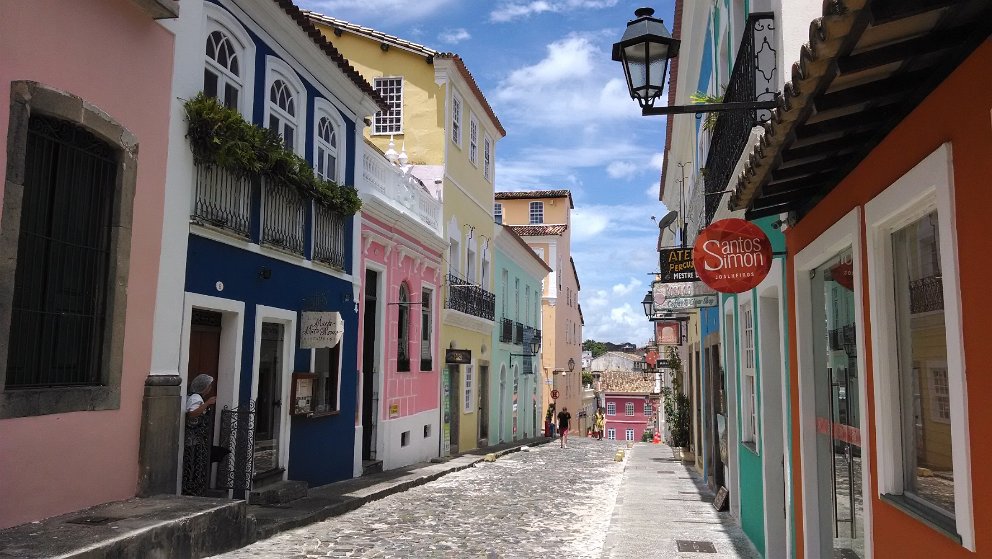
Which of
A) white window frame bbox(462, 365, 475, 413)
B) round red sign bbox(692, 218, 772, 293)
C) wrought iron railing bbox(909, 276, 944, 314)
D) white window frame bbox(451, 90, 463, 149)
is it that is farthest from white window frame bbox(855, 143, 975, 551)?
white window frame bbox(462, 365, 475, 413)

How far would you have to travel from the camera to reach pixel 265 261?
35.3 feet

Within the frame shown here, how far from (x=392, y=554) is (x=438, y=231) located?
464 inches

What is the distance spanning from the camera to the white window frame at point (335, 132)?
12336 millimetres

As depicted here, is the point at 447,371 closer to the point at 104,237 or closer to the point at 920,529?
the point at 104,237

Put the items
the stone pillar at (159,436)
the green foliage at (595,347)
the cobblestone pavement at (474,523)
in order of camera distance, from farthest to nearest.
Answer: the green foliage at (595,347)
the cobblestone pavement at (474,523)
the stone pillar at (159,436)

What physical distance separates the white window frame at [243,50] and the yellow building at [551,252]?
28.2 metres

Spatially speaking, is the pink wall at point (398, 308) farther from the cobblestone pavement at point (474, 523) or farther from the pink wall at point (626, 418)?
the pink wall at point (626, 418)

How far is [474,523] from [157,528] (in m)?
4.71

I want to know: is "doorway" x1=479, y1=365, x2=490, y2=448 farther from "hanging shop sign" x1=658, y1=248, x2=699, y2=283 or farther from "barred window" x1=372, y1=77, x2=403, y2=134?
"hanging shop sign" x1=658, y1=248, x2=699, y2=283

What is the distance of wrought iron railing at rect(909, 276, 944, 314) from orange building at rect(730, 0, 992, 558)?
0.01 meters

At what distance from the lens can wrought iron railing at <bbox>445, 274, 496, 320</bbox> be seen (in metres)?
20.5

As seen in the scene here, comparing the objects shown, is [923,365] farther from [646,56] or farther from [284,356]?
[284,356]

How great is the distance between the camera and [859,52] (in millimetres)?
3342

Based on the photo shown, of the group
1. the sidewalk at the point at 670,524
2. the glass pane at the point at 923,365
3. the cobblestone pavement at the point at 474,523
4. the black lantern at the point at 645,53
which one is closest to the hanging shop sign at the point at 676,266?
the sidewalk at the point at 670,524
